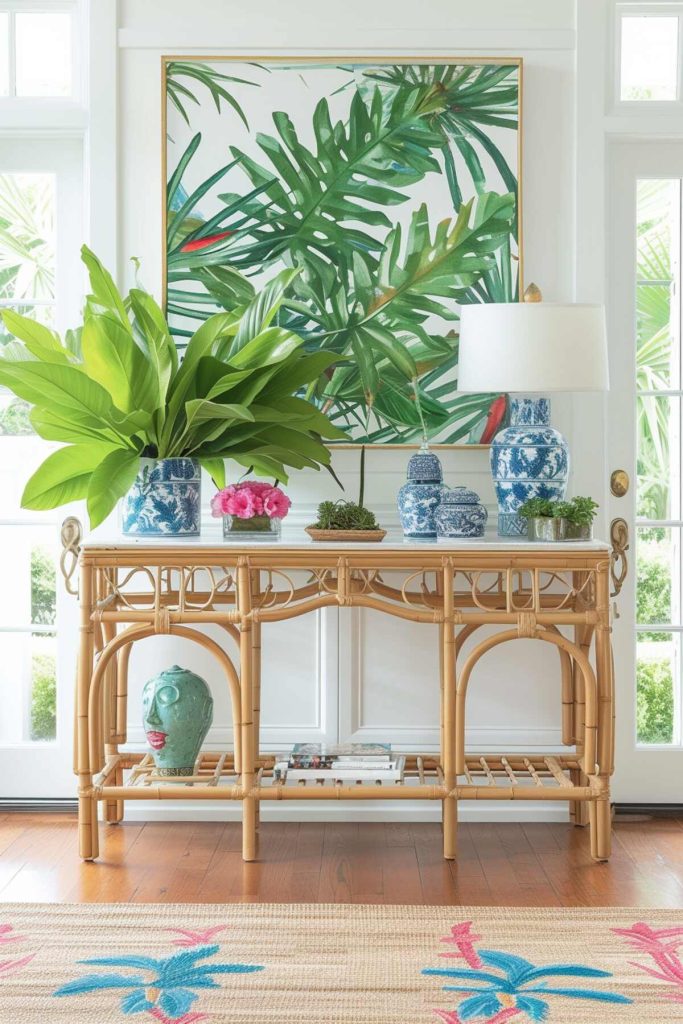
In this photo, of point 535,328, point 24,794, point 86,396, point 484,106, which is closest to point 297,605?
point 86,396

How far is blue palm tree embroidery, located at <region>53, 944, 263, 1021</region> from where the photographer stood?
2285mm

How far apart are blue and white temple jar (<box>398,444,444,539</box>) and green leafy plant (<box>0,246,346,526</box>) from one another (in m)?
0.25

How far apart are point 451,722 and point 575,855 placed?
550 millimetres

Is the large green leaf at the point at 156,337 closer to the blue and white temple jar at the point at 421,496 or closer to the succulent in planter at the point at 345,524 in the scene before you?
the succulent in planter at the point at 345,524

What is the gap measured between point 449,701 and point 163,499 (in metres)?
0.95

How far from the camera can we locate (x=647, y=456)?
3721 mm

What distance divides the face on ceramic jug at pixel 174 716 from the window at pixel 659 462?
143 cm

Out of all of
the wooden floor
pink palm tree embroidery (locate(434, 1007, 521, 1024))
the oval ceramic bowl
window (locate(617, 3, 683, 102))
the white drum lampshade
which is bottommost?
the wooden floor

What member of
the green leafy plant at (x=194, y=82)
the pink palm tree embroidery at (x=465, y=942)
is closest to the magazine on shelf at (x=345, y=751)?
the pink palm tree embroidery at (x=465, y=942)

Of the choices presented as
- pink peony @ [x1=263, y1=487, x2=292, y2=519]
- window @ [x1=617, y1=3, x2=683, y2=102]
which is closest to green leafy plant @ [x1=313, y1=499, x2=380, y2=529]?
pink peony @ [x1=263, y1=487, x2=292, y2=519]

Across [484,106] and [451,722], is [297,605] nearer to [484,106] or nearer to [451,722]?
[451,722]

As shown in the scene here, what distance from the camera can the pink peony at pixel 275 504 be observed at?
3215 mm

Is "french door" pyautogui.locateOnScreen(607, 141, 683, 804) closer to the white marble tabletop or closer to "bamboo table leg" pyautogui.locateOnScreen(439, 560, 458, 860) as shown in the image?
the white marble tabletop

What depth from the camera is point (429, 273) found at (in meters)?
3.57
